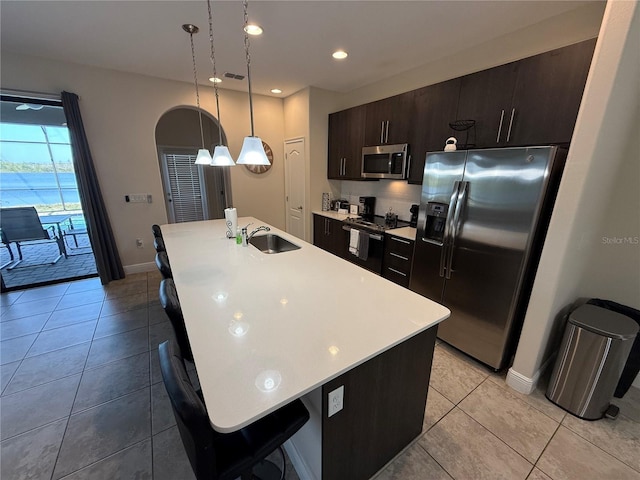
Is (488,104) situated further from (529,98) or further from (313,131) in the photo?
(313,131)

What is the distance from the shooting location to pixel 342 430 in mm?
1109

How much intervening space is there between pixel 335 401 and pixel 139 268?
4181 mm

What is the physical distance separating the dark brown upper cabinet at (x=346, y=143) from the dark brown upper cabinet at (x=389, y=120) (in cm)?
16

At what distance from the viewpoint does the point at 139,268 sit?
4043mm

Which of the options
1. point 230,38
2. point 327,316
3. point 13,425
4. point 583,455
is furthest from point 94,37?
point 583,455

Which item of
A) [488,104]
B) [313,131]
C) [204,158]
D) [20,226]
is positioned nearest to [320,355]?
[204,158]

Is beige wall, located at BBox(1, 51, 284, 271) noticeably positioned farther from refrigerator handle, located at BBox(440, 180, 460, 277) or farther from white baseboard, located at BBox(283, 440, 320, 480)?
white baseboard, located at BBox(283, 440, 320, 480)

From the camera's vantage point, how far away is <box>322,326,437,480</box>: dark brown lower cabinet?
1086 mm

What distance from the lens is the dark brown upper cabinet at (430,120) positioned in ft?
8.35

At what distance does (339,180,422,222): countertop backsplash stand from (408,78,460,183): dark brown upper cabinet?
1.47 ft

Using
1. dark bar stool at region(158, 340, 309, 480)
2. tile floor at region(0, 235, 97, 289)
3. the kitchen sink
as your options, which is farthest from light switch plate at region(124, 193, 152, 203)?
dark bar stool at region(158, 340, 309, 480)

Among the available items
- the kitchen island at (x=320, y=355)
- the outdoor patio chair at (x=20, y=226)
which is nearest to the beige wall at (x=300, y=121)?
the kitchen island at (x=320, y=355)

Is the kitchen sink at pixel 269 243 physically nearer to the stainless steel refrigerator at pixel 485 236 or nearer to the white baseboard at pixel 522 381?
the stainless steel refrigerator at pixel 485 236

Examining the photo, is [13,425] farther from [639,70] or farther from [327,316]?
[639,70]
